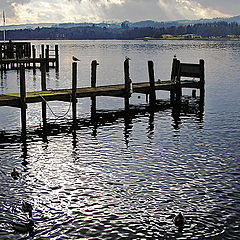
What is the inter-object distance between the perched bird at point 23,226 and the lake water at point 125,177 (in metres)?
0.20

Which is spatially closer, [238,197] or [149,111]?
[238,197]

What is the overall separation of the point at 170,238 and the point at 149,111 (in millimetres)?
21124

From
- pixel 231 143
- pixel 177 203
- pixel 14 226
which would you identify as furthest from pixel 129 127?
pixel 14 226

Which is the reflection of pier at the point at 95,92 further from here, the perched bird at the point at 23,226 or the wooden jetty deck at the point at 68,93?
the perched bird at the point at 23,226

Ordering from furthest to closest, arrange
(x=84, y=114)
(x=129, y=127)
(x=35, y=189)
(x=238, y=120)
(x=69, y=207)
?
(x=84, y=114) → (x=238, y=120) → (x=129, y=127) → (x=35, y=189) → (x=69, y=207)

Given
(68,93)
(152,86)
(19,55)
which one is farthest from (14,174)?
(19,55)

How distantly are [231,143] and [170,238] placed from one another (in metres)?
11.9

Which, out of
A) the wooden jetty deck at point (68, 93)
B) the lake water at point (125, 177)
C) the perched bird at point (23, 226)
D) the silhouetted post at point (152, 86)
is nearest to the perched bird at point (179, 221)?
the lake water at point (125, 177)

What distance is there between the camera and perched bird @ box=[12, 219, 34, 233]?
47.9 feet

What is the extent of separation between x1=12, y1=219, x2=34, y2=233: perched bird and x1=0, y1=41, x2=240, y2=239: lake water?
0.66 feet

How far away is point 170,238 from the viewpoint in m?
14.2

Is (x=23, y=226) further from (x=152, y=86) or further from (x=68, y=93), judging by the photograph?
(x=152, y=86)

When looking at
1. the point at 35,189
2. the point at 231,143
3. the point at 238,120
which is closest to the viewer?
the point at 35,189

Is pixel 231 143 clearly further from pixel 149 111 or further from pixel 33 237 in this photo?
pixel 33 237
